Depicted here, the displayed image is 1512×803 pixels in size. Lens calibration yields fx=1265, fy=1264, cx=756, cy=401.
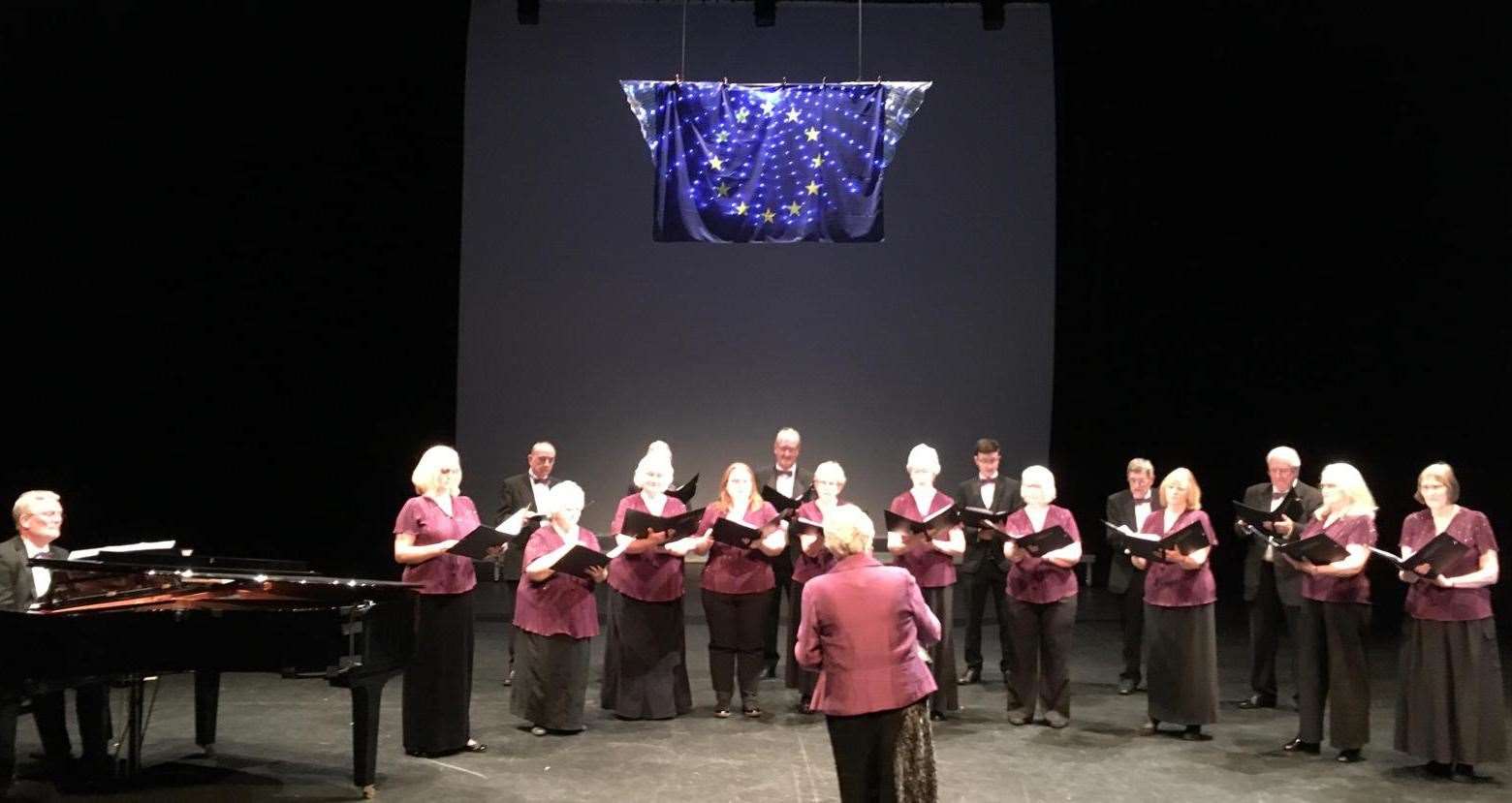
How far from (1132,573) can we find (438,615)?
458 centimetres

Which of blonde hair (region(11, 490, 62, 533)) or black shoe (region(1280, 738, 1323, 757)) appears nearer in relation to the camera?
blonde hair (region(11, 490, 62, 533))

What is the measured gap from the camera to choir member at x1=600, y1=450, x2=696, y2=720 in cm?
718

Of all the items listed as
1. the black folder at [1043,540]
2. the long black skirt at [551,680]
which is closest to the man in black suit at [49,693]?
the long black skirt at [551,680]

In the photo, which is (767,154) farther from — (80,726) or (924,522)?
(80,726)

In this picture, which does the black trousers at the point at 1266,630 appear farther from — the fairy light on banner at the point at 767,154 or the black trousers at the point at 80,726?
the black trousers at the point at 80,726

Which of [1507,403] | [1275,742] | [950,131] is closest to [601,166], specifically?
[950,131]

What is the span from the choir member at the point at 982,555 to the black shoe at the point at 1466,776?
113 inches

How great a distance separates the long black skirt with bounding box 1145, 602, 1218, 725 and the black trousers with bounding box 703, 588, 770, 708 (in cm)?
221

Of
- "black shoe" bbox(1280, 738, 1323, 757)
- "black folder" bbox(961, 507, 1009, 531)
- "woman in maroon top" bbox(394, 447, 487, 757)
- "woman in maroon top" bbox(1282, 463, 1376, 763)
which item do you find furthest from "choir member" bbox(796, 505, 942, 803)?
"black shoe" bbox(1280, 738, 1323, 757)

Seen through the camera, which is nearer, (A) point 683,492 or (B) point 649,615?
(B) point 649,615

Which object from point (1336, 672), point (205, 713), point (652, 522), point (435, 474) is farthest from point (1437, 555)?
point (205, 713)

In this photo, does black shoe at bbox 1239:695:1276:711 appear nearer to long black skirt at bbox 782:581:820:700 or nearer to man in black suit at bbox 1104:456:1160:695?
man in black suit at bbox 1104:456:1160:695

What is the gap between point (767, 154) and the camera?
9.11 m

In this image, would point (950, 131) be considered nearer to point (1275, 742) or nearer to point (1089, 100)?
point (1089, 100)
